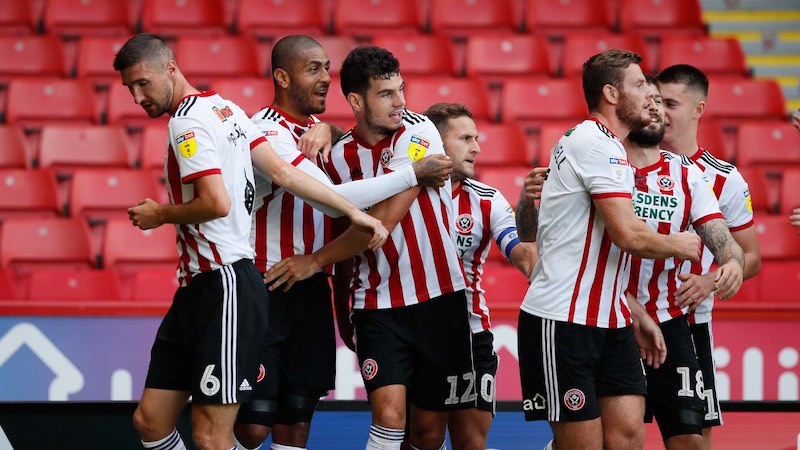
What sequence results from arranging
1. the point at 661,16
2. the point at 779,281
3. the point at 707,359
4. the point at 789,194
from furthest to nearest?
the point at 661,16, the point at 789,194, the point at 779,281, the point at 707,359

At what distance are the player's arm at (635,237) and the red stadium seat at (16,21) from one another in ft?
25.5

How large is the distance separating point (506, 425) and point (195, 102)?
8.06 feet

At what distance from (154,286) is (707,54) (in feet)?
18.8

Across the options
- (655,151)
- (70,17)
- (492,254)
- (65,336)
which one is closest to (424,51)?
(492,254)

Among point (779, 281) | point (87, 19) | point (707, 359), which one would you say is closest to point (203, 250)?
point (707, 359)

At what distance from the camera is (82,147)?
28.7 feet

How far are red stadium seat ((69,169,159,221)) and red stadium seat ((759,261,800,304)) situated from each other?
458 centimetres

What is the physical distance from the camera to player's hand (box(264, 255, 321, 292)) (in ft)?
14.6

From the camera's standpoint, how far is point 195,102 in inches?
161

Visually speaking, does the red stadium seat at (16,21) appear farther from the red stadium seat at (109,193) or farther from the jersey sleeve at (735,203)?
the jersey sleeve at (735,203)

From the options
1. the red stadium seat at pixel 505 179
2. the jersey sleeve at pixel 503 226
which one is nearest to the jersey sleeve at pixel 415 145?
the jersey sleeve at pixel 503 226

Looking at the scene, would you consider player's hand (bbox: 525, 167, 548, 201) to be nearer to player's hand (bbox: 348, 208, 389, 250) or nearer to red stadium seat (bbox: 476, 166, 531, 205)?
player's hand (bbox: 348, 208, 389, 250)

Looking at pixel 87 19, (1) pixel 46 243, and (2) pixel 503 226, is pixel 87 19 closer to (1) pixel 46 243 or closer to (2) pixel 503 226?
(1) pixel 46 243

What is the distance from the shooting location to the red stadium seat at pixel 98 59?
9.66m
